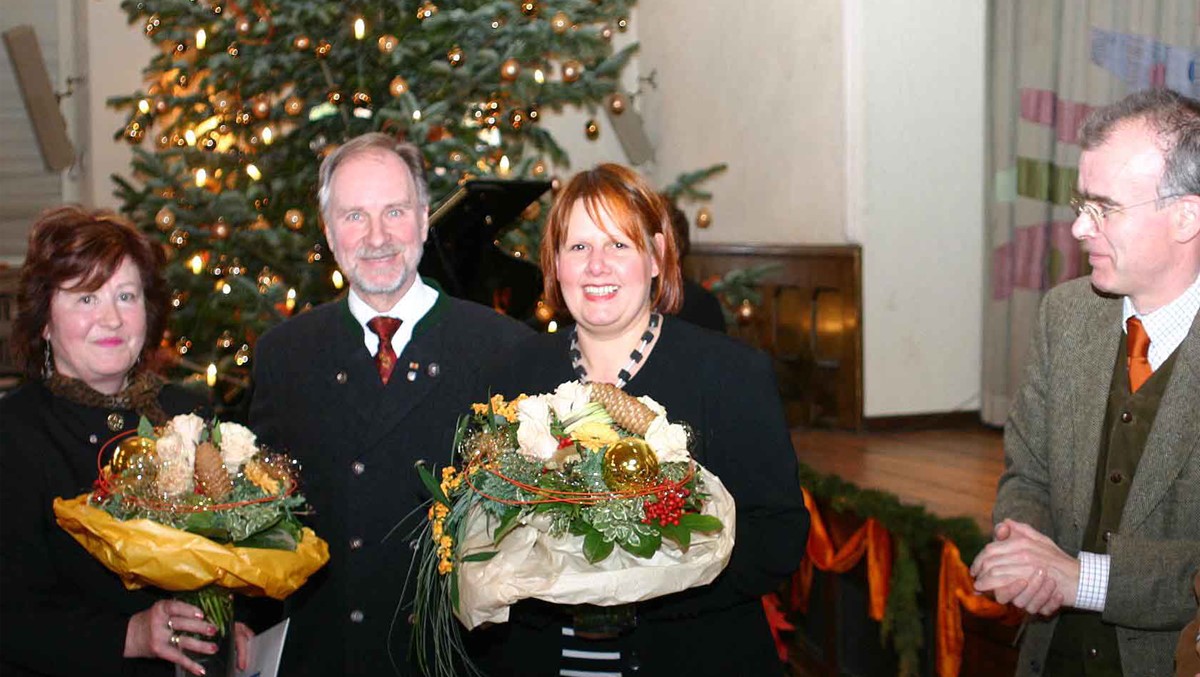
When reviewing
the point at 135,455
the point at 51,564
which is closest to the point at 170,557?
the point at 135,455

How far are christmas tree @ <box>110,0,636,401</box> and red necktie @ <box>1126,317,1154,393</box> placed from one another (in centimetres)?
372

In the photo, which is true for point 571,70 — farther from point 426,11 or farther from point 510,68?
point 426,11

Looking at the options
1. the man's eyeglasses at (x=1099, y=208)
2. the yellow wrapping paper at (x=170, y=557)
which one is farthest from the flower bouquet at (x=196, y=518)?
the man's eyeglasses at (x=1099, y=208)

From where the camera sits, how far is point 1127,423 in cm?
231

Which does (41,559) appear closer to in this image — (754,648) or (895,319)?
(754,648)

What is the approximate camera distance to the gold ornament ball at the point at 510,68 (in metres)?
5.75

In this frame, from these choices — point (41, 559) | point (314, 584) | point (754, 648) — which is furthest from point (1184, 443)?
point (41, 559)

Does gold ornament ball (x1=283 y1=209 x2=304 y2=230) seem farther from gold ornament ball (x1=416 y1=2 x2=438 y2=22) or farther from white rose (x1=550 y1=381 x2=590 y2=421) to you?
white rose (x1=550 y1=381 x2=590 y2=421)

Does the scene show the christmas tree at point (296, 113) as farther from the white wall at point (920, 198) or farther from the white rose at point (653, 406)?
the white rose at point (653, 406)

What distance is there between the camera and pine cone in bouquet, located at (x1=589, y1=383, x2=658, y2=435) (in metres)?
2.08

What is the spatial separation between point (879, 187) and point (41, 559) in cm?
499

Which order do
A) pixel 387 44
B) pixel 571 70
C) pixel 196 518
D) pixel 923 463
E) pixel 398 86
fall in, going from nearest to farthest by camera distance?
1. pixel 196 518
2. pixel 923 463
3. pixel 398 86
4. pixel 387 44
5. pixel 571 70

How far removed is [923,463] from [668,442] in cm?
380

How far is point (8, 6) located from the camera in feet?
29.7
